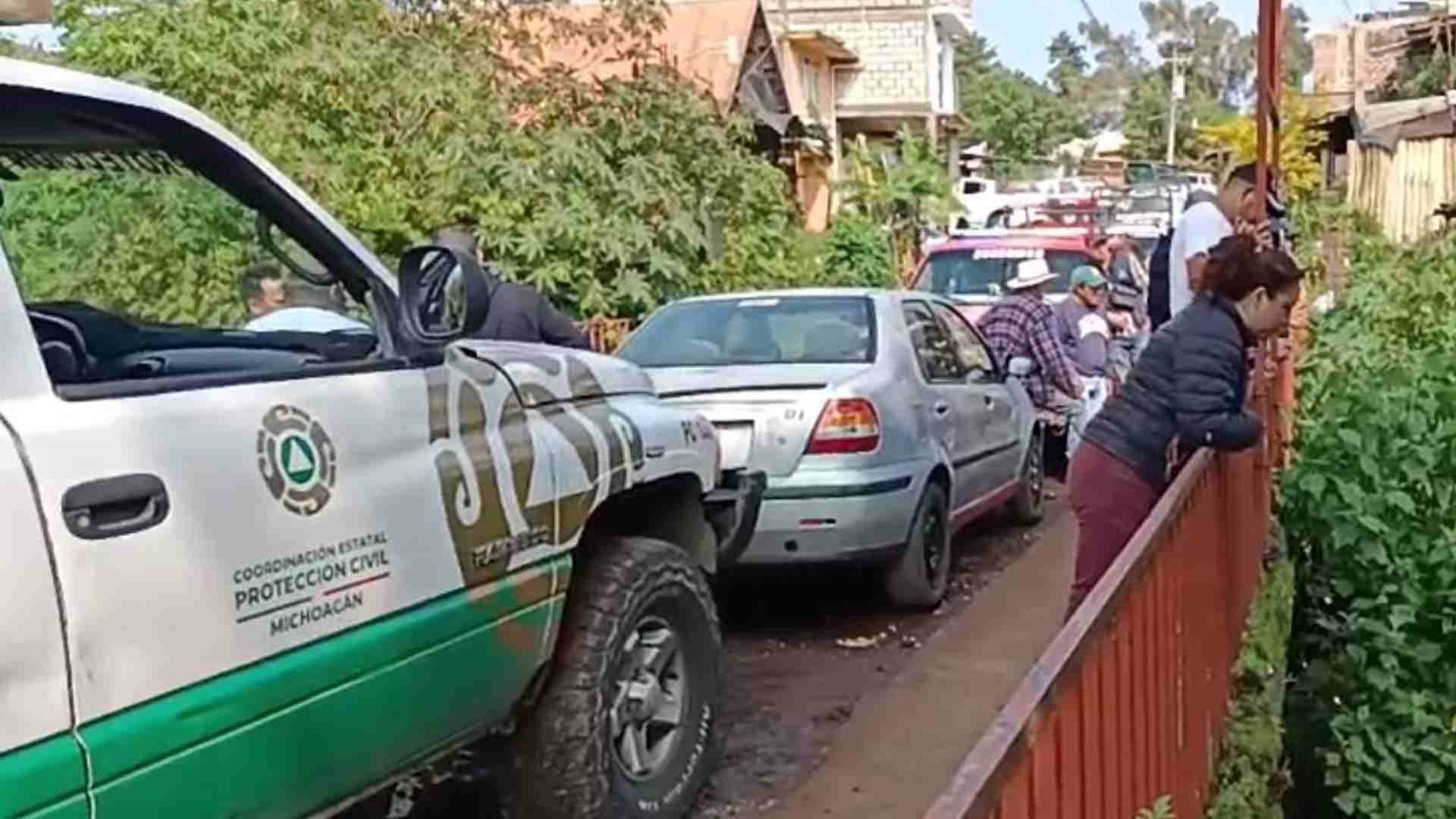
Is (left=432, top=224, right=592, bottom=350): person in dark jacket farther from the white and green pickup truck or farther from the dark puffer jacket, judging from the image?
the dark puffer jacket

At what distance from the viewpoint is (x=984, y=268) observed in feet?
48.9

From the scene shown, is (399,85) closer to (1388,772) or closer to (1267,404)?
(1267,404)

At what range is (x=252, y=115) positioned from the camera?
1224cm

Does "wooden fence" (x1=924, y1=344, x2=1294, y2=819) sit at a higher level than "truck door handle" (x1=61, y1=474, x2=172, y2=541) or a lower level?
lower

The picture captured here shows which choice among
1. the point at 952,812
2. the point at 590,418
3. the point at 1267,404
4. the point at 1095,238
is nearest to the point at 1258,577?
the point at 1267,404

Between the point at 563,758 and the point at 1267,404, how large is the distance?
3.86 meters

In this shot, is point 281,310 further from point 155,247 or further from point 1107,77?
point 1107,77

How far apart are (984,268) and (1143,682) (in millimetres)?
11294

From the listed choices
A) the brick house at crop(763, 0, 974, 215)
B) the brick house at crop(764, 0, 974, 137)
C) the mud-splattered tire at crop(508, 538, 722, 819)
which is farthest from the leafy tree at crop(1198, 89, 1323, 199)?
the mud-splattered tire at crop(508, 538, 722, 819)

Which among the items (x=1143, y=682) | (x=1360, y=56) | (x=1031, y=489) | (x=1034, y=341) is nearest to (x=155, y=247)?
(x=1143, y=682)

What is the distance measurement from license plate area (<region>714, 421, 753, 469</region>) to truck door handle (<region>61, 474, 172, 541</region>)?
456 cm

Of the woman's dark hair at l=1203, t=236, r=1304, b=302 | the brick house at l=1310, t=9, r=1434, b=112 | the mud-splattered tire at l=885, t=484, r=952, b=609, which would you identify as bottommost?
the mud-splattered tire at l=885, t=484, r=952, b=609

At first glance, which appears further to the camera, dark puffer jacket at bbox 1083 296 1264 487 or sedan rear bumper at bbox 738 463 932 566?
sedan rear bumper at bbox 738 463 932 566

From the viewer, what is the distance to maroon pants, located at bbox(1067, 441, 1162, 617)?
5656 mm
